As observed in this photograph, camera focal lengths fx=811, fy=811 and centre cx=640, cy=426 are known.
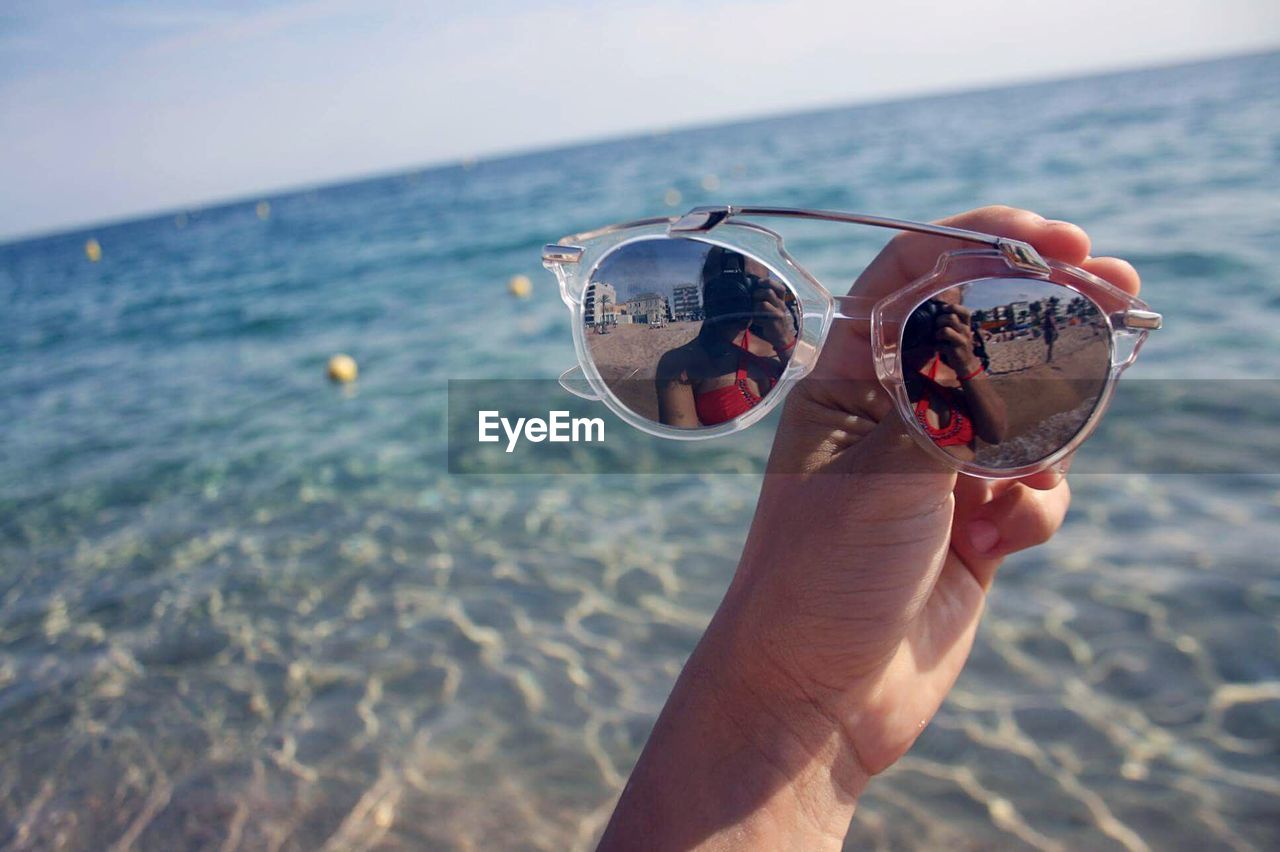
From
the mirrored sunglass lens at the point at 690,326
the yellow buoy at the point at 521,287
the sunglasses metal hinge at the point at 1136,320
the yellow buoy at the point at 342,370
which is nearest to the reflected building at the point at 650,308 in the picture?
the mirrored sunglass lens at the point at 690,326

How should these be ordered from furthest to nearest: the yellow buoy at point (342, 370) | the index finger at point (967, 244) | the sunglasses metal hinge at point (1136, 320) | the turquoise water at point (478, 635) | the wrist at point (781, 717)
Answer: the yellow buoy at point (342, 370) < the turquoise water at point (478, 635) < the wrist at point (781, 717) < the index finger at point (967, 244) < the sunglasses metal hinge at point (1136, 320)

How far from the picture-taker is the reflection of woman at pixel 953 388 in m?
1.34

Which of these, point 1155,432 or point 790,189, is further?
point 790,189

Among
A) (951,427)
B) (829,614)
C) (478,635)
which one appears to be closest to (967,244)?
(951,427)

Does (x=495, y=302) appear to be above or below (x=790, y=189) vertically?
below

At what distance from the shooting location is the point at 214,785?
2.95m

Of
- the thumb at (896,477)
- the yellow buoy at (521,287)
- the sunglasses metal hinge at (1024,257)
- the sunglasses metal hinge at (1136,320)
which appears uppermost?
the sunglasses metal hinge at (1024,257)

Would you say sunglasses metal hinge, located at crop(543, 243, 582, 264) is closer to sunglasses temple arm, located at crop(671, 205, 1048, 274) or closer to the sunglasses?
the sunglasses

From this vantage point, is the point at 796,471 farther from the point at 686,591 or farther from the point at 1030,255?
the point at 686,591

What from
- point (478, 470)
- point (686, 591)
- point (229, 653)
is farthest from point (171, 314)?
point (686, 591)

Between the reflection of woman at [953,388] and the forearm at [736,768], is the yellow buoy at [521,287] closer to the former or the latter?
the forearm at [736,768]

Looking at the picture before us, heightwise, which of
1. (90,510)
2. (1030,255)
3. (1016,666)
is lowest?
(90,510)

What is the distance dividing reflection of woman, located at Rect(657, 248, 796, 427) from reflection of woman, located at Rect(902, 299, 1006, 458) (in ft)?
0.84

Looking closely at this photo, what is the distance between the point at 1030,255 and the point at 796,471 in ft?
1.79
